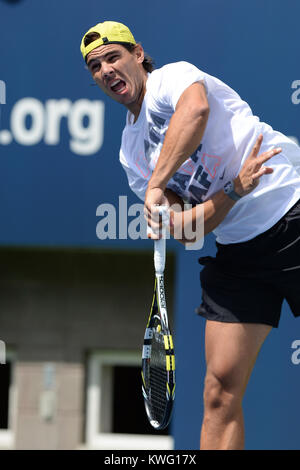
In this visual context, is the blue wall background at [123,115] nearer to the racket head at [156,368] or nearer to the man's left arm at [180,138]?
the racket head at [156,368]

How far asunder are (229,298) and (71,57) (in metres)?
2.73

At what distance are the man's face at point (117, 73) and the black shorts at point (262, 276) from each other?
2.34 feet

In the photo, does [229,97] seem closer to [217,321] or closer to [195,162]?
[195,162]

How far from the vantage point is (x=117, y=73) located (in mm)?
3111

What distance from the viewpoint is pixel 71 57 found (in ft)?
17.7

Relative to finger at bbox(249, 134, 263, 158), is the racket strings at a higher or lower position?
lower

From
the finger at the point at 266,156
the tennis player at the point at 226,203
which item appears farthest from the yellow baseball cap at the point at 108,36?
the finger at the point at 266,156

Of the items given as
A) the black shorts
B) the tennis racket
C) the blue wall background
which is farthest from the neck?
the blue wall background

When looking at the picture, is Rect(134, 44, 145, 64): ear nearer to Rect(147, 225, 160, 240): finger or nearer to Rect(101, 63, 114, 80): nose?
Rect(101, 63, 114, 80): nose

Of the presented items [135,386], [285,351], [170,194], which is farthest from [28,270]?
[170,194]

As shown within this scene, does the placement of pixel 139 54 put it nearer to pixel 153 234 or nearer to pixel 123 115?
pixel 153 234

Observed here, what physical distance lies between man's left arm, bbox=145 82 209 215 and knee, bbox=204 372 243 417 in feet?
2.45

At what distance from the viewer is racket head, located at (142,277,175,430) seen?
3.08 meters

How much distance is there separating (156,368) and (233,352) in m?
0.36
